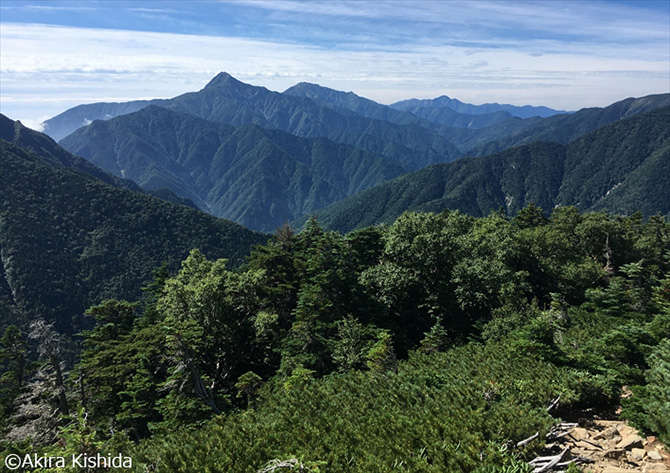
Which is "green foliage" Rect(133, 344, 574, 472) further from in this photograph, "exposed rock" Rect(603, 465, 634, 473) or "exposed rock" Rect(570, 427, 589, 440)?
"exposed rock" Rect(603, 465, 634, 473)

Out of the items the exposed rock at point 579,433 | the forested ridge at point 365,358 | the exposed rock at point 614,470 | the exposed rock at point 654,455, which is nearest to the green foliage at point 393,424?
the forested ridge at point 365,358

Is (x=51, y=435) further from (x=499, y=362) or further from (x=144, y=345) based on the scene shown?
(x=499, y=362)

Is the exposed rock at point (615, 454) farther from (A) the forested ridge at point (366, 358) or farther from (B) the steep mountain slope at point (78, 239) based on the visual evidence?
(B) the steep mountain slope at point (78, 239)

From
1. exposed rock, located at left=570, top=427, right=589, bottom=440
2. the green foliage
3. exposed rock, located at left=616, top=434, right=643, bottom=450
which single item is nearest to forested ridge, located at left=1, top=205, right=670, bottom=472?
the green foliage

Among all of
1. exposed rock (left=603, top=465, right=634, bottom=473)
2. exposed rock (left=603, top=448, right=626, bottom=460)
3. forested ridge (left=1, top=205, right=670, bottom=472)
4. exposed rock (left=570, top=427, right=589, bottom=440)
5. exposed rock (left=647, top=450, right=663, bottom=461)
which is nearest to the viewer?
exposed rock (left=603, top=465, right=634, bottom=473)

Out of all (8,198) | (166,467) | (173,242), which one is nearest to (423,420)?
(166,467)

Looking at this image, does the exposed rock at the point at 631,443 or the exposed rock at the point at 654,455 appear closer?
the exposed rock at the point at 654,455
